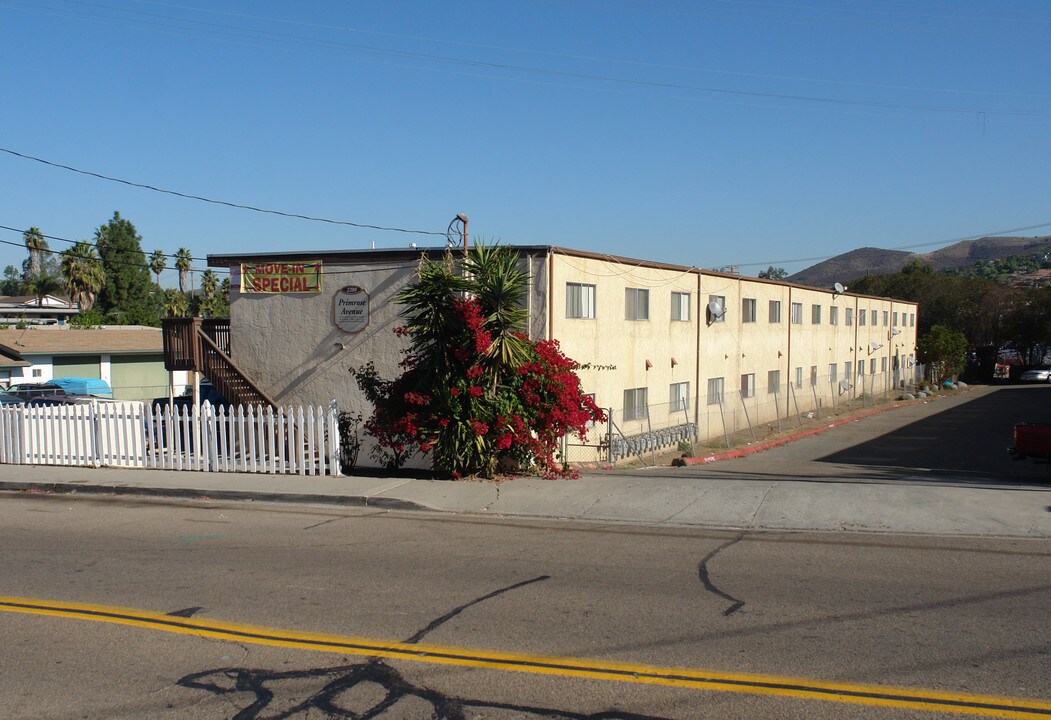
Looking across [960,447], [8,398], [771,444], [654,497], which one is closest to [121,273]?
[8,398]

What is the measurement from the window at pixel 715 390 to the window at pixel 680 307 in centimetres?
316

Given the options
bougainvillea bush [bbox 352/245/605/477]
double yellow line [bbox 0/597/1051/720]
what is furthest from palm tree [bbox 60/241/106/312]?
double yellow line [bbox 0/597/1051/720]

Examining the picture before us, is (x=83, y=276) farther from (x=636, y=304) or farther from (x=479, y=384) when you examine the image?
(x=479, y=384)

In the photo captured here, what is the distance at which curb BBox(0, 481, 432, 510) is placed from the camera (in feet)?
40.6

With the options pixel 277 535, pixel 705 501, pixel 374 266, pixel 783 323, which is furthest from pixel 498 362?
pixel 783 323

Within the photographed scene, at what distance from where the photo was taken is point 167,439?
1530cm

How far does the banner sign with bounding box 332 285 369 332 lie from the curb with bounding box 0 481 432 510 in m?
7.69

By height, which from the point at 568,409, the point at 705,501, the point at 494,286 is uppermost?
the point at 494,286

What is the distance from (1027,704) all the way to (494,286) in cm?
1010

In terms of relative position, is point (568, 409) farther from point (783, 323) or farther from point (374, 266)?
point (783, 323)

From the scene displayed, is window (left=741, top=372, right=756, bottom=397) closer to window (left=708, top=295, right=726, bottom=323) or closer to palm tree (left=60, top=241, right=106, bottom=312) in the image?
window (left=708, top=295, right=726, bottom=323)

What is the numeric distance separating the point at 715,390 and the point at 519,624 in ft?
78.8

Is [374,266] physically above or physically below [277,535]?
above

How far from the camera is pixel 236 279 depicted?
2175 centimetres
